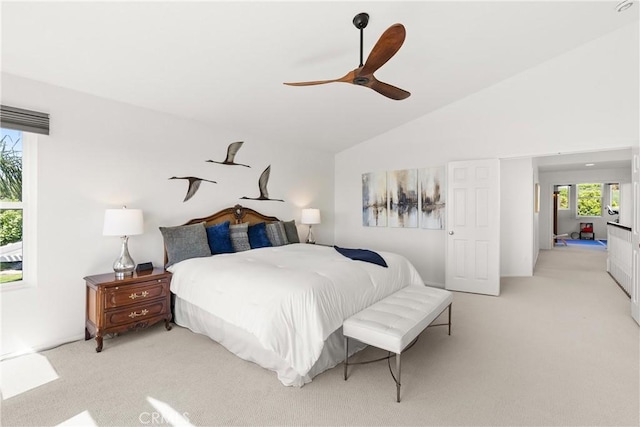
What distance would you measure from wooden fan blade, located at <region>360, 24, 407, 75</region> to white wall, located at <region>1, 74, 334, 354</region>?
2629 millimetres

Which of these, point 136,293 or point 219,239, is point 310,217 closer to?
point 219,239

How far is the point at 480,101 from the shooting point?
15.4ft

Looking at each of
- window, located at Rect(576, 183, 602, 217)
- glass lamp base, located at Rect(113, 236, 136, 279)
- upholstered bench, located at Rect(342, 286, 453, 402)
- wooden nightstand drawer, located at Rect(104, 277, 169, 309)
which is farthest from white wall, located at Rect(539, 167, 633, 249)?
glass lamp base, located at Rect(113, 236, 136, 279)

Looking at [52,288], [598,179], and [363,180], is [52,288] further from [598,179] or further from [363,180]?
[598,179]

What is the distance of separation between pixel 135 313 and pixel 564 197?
14901mm

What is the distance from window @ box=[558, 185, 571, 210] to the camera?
12.4 metres

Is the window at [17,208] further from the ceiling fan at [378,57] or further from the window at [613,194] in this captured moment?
the window at [613,194]

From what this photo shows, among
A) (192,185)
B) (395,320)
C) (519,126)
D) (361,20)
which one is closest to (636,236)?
(519,126)

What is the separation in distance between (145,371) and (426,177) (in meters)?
4.60

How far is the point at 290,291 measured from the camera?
7.76 feet

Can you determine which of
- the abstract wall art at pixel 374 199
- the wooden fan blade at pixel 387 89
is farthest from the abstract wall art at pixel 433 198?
the wooden fan blade at pixel 387 89

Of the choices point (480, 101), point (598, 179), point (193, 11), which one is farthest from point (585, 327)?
point (598, 179)

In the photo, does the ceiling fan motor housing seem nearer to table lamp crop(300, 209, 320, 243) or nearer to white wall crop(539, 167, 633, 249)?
table lamp crop(300, 209, 320, 243)

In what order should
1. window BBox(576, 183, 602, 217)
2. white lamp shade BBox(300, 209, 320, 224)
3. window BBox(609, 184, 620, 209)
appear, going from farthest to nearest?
window BBox(576, 183, 602, 217)
window BBox(609, 184, 620, 209)
white lamp shade BBox(300, 209, 320, 224)
